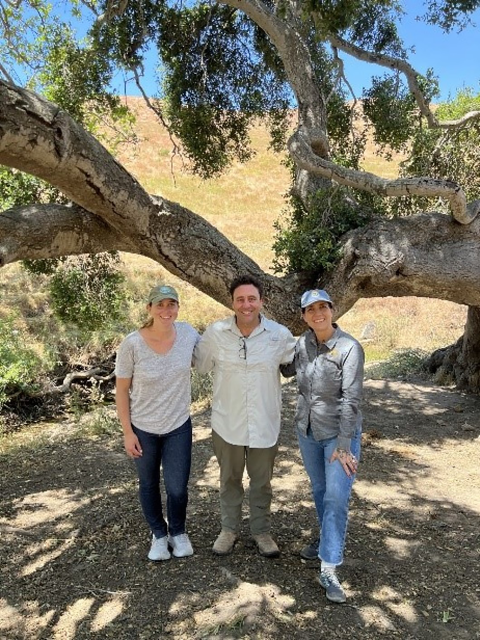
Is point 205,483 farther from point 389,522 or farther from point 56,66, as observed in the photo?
point 56,66

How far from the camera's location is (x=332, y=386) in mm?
3537

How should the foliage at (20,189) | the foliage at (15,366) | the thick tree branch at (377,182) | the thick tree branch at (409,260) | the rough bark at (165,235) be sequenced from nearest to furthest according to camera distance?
1. the rough bark at (165,235)
2. the thick tree branch at (377,182)
3. the thick tree branch at (409,260)
4. the foliage at (20,189)
5. the foliage at (15,366)

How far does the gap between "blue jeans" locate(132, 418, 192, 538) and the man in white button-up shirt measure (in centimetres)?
24

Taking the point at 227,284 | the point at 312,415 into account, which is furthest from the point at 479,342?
the point at 312,415

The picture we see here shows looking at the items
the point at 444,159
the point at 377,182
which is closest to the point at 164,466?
the point at 377,182

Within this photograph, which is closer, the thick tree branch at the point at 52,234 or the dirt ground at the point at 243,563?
the dirt ground at the point at 243,563

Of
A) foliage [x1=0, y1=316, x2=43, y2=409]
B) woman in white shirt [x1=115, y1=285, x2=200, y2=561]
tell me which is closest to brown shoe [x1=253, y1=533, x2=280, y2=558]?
woman in white shirt [x1=115, y1=285, x2=200, y2=561]

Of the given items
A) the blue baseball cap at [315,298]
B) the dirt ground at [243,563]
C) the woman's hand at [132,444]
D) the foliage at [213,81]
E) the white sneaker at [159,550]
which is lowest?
the dirt ground at [243,563]

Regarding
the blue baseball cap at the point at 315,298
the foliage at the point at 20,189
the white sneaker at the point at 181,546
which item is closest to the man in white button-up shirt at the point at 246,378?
the blue baseball cap at the point at 315,298

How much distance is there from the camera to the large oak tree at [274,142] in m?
5.42

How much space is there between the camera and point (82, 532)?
4812 mm

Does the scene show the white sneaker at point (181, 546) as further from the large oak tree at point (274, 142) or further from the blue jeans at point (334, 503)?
the large oak tree at point (274, 142)

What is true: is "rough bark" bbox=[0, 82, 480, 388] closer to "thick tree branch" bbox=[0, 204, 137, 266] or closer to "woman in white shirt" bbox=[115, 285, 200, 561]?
"thick tree branch" bbox=[0, 204, 137, 266]

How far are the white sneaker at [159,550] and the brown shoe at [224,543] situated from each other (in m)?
0.33
